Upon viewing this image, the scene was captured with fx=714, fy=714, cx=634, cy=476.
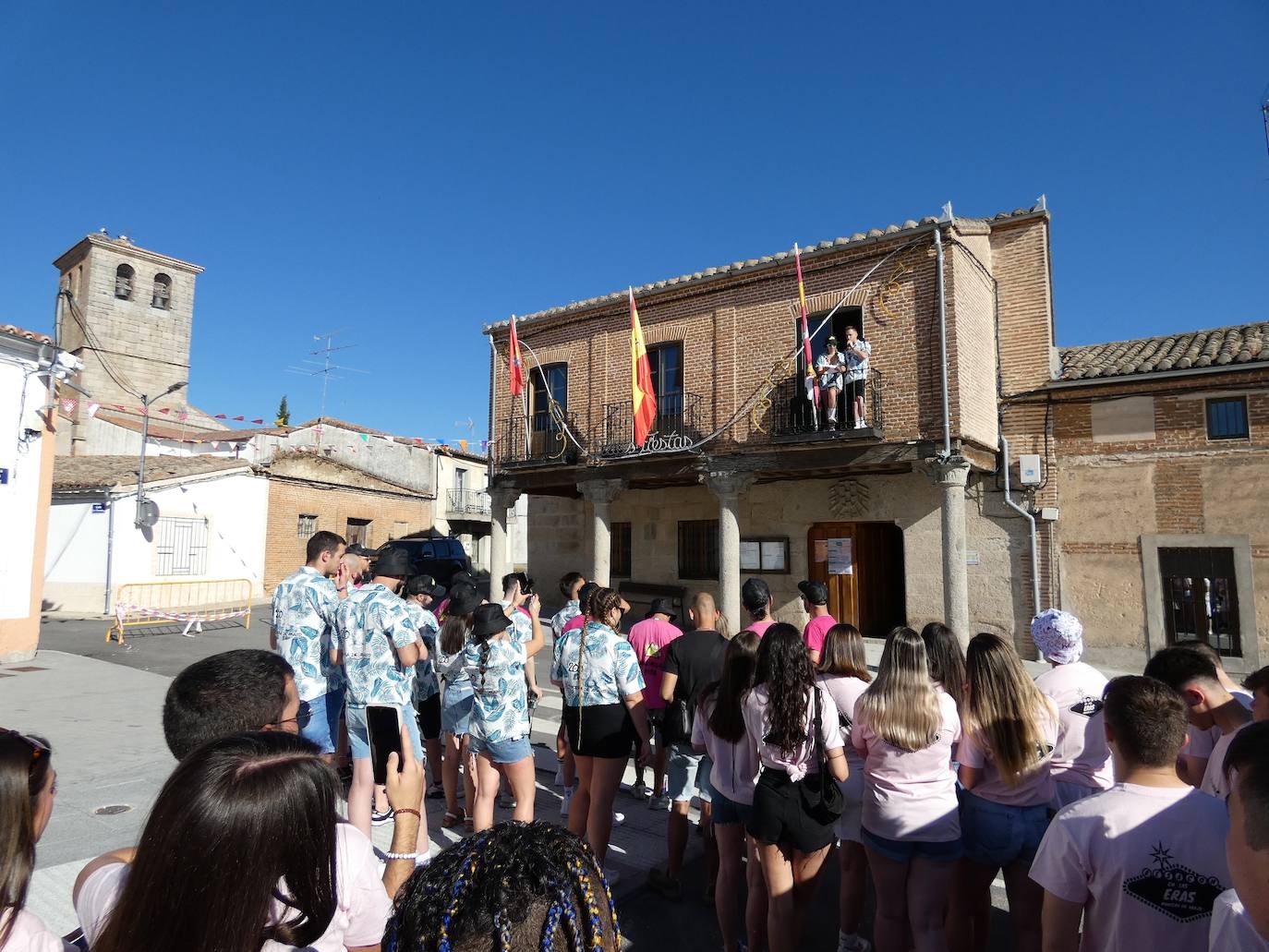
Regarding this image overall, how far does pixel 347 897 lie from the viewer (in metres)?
1.66

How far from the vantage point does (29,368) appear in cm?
1121

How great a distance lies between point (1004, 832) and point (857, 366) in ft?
33.6

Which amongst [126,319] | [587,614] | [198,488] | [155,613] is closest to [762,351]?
[587,614]

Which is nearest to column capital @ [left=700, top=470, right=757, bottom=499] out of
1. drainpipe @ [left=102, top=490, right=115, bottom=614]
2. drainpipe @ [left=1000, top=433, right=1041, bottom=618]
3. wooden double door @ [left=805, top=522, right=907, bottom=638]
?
wooden double door @ [left=805, top=522, right=907, bottom=638]

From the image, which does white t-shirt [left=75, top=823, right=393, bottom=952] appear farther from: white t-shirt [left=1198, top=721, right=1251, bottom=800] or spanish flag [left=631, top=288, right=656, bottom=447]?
spanish flag [left=631, top=288, right=656, bottom=447]

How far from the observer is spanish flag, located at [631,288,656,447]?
1420 cm

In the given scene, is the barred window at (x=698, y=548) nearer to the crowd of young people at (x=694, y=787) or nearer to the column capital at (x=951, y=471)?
the column capital at (x=951, y=471)

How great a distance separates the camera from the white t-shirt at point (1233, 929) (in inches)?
58.7

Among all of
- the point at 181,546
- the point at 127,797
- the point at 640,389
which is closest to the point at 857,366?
the point at 640,389

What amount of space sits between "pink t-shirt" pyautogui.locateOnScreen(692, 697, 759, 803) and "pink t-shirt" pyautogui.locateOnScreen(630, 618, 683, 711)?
125 centimetres

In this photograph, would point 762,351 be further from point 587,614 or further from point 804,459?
point 587,614

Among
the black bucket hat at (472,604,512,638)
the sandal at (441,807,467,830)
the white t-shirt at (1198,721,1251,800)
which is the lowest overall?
the sandal at (441,807,467,830)

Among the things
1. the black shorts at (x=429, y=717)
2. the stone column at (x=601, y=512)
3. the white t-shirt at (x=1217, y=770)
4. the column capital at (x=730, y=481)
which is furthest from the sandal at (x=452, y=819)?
the stone column at (x=601, y=512)

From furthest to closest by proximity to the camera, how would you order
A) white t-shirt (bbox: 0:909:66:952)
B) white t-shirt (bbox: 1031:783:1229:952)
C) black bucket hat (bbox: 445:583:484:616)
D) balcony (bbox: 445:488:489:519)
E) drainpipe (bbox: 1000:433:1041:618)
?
1. balcony (bbox: 445:488:489:519)
2. drainpipe (bbox: 1000:433:1041:618)
3. black bucket hat (bbox: 445:583:484:616)
4. white t-shirt (bbox: 1031:783:1229:952)
5. white t-shirt (bbox: 0:909:66:952)
